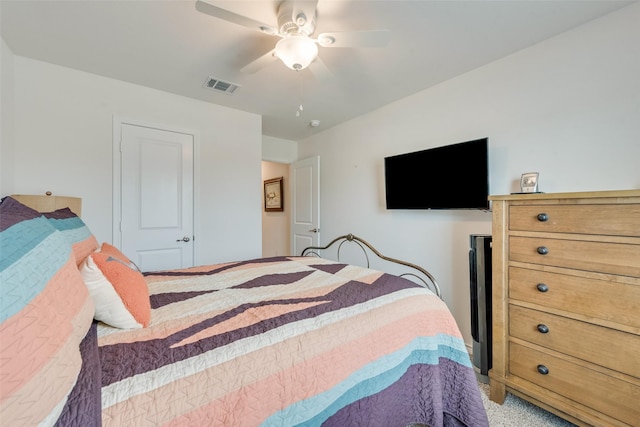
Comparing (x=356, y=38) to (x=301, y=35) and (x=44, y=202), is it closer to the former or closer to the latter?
(x=301, y=35)

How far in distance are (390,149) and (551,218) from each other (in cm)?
183

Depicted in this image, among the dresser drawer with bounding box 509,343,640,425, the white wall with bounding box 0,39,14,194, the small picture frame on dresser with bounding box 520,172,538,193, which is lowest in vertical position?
the dresser drawer with bounding box 509,343,640,425

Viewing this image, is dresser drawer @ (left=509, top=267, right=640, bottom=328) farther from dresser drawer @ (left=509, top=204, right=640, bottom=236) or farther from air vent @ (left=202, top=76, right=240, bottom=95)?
air vent @ (left=202, top=76, right=240, bottom=95)

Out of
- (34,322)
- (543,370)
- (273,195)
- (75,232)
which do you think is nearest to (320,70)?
(75,232)

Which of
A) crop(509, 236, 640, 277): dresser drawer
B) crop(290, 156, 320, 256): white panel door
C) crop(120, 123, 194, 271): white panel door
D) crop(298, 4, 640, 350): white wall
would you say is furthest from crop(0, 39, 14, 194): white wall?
crop(509, 236, 640, 277): dresser drawer

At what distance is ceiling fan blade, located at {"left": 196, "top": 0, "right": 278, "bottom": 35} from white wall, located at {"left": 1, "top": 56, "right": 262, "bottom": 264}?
185 centimetres

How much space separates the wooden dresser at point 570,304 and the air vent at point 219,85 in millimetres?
2595

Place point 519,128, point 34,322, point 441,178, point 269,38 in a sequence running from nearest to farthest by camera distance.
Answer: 1. point 34,322
2. point 269,38
3. point 519,128
4. point 441,178

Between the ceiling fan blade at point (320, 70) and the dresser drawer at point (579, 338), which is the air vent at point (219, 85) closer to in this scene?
the ceiling fan blade at point (320, 70)

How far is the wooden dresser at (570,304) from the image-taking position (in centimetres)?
126

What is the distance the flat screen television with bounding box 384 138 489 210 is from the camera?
218cm

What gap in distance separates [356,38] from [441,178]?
148 centimetres

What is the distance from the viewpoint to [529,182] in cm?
185

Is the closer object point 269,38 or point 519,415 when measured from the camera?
point 519,415
